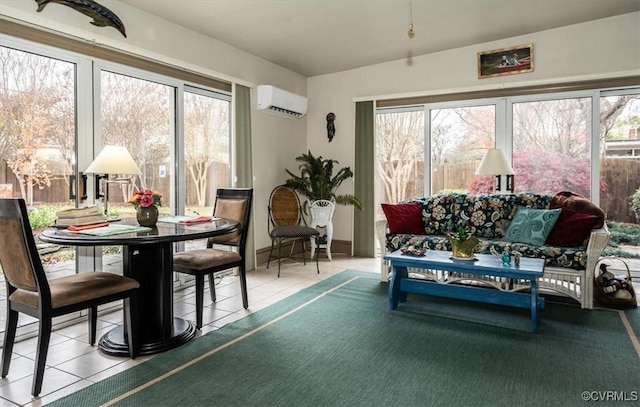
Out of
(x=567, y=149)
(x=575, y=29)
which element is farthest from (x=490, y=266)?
(x=575, y=29)

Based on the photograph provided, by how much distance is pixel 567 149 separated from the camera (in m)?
4.44

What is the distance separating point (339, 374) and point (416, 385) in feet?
1.36

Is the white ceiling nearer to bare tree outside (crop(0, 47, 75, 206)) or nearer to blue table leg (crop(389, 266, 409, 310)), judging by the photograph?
Result: bare tree outside (crop(0, 47, 75, 206))

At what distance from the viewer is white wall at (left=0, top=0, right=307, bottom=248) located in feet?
9.98

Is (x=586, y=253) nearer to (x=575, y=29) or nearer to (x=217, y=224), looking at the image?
(x=575, y=29)

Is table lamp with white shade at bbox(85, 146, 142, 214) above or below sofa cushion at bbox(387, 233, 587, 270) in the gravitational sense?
above

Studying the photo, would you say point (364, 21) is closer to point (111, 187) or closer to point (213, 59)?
point (213, 59)

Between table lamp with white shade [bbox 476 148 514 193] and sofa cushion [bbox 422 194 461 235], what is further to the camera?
sofa cushion [bbox 422 194 461 235]

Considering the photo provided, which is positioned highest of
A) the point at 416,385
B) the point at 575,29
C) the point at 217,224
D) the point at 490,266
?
the point at 575,29

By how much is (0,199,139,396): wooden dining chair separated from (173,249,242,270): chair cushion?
2.06 feet

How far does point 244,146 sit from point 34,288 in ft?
9.83

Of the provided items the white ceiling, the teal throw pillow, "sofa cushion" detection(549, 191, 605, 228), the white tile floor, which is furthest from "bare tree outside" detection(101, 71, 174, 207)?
"sofa cushion" detection(549, 191, 605, 228)

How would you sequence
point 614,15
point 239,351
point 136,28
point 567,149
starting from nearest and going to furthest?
point 239,351 → point 136,28 → point 614,15 → point 567,149

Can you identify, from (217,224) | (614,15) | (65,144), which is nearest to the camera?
(217,224)
